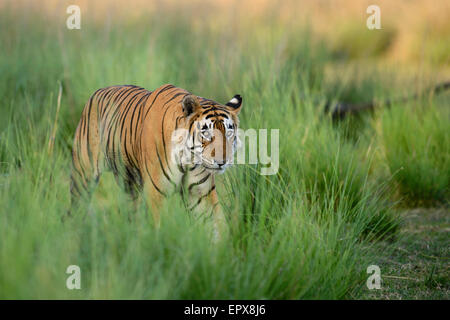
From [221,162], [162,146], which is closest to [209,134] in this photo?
[221,162]

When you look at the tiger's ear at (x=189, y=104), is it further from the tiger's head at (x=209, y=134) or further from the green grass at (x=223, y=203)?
the green grass at (x=223, y=203)

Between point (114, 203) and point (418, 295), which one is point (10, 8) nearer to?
point (114, 203)

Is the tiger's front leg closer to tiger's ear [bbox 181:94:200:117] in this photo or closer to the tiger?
the tiger

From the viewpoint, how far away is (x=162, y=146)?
3207mm

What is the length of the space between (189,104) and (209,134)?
196mm

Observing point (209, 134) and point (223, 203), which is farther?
point (223, 203)

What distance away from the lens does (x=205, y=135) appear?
3.01 m

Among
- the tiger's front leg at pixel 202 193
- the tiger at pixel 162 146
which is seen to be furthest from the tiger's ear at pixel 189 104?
the tiger's front leg at pixel 202 193

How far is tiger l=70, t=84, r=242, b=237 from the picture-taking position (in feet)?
9.90

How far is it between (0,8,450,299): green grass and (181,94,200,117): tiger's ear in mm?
397

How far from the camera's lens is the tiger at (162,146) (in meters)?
3.02

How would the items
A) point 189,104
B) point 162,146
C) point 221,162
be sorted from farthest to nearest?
point 162,146
point 189,104
point 221,162

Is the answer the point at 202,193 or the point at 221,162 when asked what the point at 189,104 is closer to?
the point at 221,162
